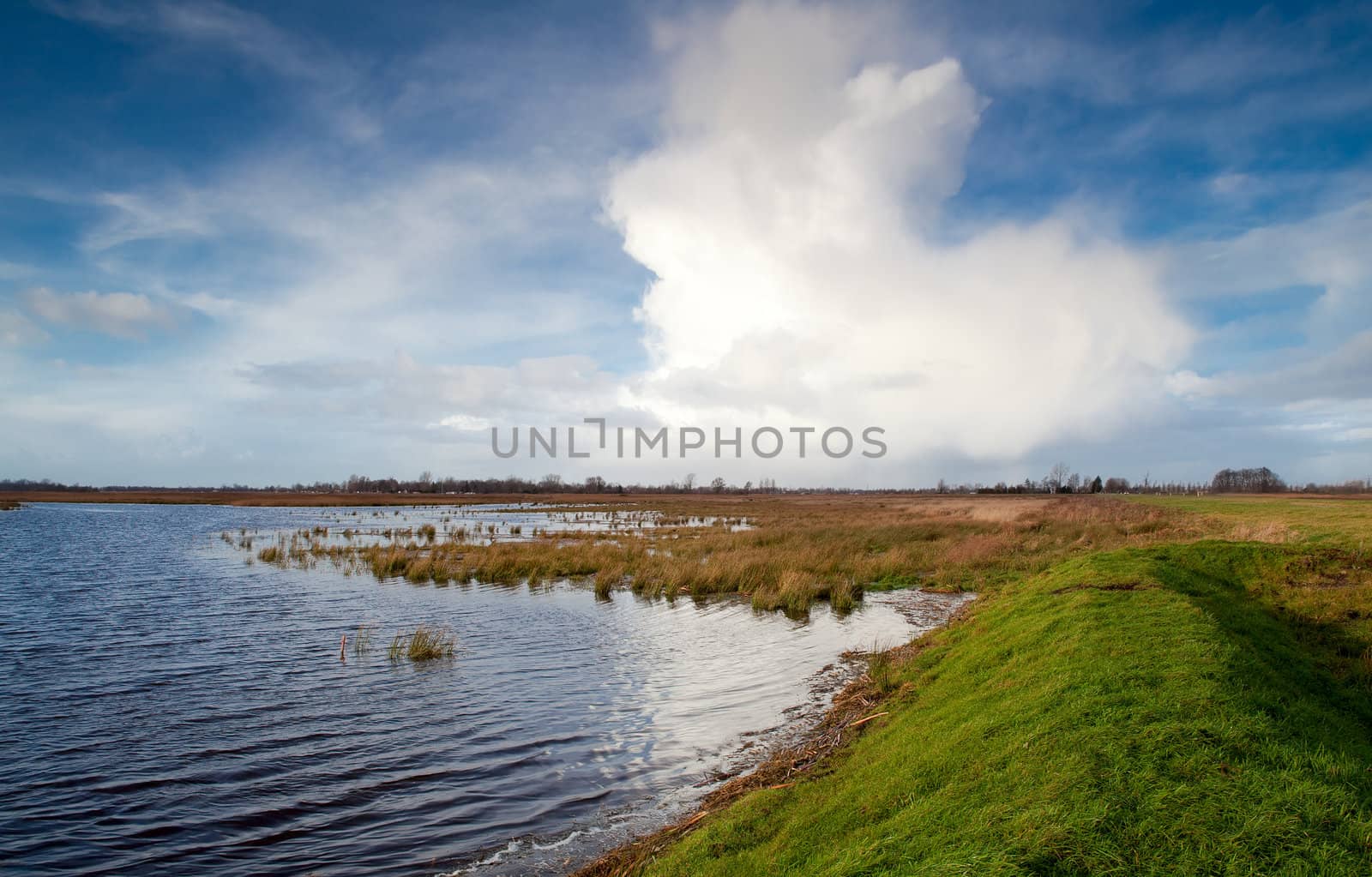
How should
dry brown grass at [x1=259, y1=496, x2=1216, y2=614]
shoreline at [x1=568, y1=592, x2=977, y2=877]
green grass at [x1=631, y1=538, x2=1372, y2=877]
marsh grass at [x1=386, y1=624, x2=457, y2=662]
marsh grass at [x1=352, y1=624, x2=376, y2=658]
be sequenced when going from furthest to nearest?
dry brown grass at [x1=259, y1=496, x2=1216, y2=614]
marsh grass at [x1=352, y1=624, x2=376, y2=658]
marsh grass at [x1=386, y1=624, x2=457, y2=662]
shoreline at [x1=568, y1=592, x2=977, y2=877]
green grass at [x1=631, y1=538, x2=1372, y2=877]

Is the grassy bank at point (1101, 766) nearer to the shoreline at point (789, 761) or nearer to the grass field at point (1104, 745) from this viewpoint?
the grass field at point (1104, 745)

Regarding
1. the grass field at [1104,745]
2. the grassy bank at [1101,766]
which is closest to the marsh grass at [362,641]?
the grass field at [1104,745]

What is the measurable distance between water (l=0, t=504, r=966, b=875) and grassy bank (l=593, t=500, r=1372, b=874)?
2.46 meters

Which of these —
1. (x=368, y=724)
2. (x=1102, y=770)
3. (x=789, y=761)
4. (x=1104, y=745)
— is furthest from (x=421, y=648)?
(x=1102, y=770)

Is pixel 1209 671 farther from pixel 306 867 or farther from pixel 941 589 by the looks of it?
pixel 941 589

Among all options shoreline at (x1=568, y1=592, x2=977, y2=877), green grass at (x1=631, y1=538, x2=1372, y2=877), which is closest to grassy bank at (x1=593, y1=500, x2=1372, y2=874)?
green grass at (x1=631, y1=538, x2=1372, y2=877)

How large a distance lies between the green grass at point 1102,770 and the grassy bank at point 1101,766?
20mm

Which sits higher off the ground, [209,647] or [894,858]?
[894,858]

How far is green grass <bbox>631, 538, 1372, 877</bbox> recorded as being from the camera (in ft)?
15.1

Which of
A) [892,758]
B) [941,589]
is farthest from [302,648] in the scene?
[941,589]

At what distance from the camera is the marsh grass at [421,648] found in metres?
15.6

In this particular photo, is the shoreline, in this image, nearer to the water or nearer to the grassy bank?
the grassy bank

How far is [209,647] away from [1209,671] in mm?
19938

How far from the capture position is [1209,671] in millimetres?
7191
